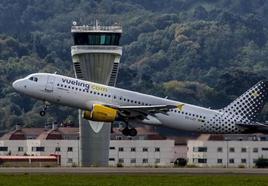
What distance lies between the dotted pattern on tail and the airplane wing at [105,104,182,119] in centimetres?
585

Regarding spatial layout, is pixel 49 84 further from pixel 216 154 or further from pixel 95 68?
pixel 216 154

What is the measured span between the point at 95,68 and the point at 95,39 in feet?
20.8

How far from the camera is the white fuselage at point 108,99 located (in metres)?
140

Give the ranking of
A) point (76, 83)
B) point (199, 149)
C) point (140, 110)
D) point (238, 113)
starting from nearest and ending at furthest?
1. point (76, 83)
2. point (140, 110)
3. point (238, 113)
4. point (199, 149)

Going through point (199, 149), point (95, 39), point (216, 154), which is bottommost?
point (216, 154)

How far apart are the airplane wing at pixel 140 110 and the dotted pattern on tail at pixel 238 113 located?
5.85 metres

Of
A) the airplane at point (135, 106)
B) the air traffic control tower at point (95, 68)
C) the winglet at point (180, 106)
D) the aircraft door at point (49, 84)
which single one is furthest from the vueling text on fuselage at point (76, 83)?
→ the air traffic control tower at point (95, 68)

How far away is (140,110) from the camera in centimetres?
14300

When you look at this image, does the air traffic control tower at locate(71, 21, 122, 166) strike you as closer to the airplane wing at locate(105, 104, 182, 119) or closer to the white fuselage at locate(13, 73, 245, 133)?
the white fuselage at locate(13, 73, 245, 133)
